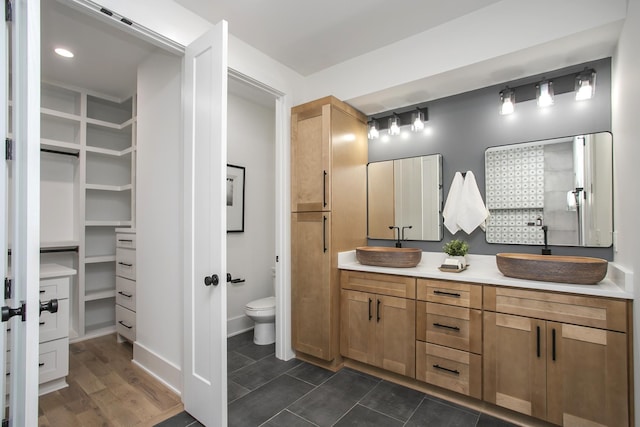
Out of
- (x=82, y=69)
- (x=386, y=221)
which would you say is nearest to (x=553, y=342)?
(x=386, y=221)

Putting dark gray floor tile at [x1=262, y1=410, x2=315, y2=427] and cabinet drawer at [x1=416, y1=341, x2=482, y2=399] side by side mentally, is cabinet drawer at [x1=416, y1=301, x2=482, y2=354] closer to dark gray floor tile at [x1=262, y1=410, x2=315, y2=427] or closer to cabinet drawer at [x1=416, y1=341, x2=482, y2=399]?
cabinet drawer at [x1=416, y1=341, x2=482, y2=399]

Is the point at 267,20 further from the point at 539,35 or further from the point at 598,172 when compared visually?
the point at 598,172

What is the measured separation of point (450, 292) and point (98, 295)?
3.60 meters

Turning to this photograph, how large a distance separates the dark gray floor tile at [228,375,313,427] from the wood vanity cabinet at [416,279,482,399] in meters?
0.92

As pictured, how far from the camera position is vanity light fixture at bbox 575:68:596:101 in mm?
2025

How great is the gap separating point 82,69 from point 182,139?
1.79 meters

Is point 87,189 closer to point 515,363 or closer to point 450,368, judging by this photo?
point 450,368

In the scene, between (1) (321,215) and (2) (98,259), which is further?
(2) (98,259)

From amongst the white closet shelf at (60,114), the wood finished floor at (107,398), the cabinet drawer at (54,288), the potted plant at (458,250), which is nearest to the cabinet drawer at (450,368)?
the potted plant at (458,250)

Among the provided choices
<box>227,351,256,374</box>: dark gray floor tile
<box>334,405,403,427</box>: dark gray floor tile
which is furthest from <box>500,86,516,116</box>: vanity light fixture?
<box>227,351,256,374</box>: dark gray floor tile

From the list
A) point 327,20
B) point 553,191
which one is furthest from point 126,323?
point 553,191

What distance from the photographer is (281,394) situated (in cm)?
224

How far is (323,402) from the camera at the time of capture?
7.06 ft

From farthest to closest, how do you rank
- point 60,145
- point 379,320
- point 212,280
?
point 60,145, point 379,320, point 212,280
